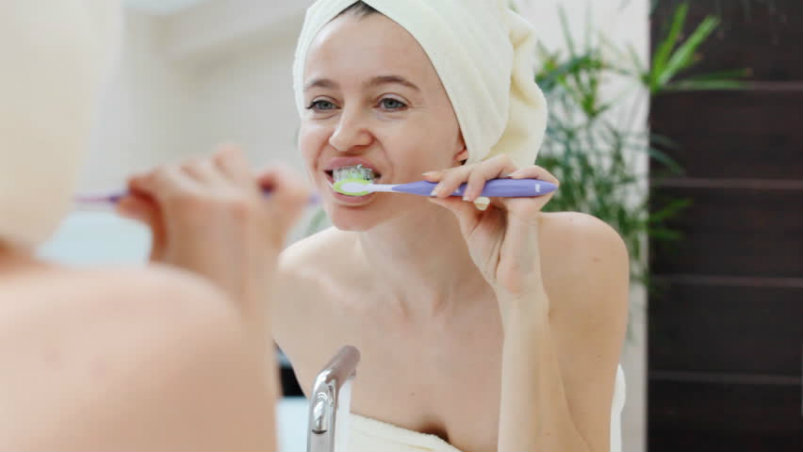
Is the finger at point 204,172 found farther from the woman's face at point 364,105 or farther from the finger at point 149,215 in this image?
the woman's face at point 364,105

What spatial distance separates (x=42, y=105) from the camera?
0.21 metres

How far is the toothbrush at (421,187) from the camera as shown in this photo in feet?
1.82

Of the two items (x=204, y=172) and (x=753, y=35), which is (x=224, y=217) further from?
(x=753, y=35)

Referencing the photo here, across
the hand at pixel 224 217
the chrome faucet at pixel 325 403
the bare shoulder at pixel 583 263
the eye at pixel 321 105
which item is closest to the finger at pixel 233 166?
the hand at pixel 224 217

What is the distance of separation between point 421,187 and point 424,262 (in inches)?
8.2

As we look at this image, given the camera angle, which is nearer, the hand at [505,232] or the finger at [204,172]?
the finger at [204,172]

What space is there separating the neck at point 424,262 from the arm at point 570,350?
0.08m

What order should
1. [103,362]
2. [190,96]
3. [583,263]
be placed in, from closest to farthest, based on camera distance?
[103,362] < [190,96] < [583,263]

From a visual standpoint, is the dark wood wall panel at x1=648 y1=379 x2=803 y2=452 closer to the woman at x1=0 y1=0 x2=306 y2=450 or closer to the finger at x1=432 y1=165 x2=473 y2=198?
the finger at x1=432 y1=165 x2=473 y2=198

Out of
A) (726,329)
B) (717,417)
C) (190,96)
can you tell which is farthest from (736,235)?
(190,96)

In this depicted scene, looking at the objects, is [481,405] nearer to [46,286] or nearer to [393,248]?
[393,248]

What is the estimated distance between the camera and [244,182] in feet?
0.80

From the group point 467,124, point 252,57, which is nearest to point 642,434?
point 467,124

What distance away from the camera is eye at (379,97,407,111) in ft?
2.03
